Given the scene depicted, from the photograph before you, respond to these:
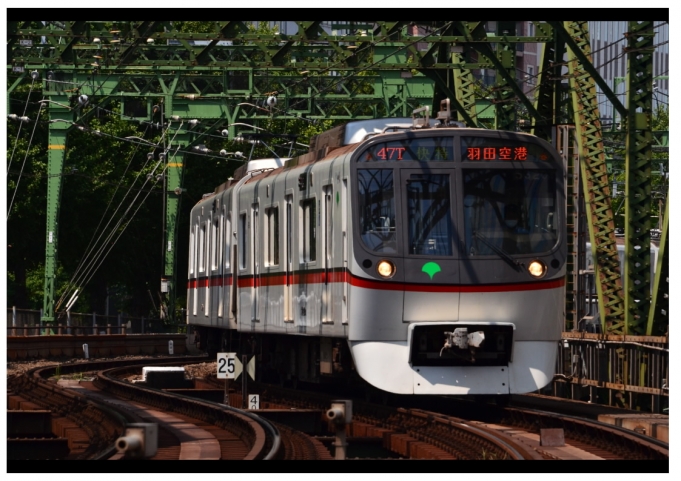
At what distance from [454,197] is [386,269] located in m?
1.09

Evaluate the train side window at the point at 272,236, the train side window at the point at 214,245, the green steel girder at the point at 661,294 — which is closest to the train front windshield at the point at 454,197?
the green steel girder at the point at 661,294

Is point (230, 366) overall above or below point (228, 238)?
below

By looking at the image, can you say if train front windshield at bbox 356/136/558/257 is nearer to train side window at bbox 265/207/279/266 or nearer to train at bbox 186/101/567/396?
train at bbox 186/101/567/396

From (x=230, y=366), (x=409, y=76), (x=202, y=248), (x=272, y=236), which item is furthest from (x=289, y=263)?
(x=202, y=248)

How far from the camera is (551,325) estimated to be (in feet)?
55.1

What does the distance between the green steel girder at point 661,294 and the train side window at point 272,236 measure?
4.95 m

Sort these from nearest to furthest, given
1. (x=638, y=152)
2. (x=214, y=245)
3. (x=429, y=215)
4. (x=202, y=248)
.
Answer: (x=429, y=215) → (x=638, y=152) → (x=214, y=245) → (x=202, y=248)

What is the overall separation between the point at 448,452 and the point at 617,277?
7.00 metres

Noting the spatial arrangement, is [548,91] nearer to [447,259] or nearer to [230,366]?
[230,366]

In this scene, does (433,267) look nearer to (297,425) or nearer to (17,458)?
(297,425)

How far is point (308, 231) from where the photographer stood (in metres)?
18.7

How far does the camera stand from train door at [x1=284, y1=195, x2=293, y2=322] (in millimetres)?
19453

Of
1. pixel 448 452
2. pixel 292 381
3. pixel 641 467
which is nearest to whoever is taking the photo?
pixel 641 467
